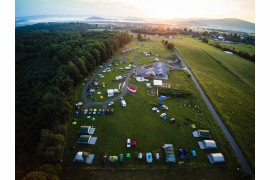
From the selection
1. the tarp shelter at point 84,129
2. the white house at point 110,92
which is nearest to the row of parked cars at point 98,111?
the tarp shelter at point 84,129

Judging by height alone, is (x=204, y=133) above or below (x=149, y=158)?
above

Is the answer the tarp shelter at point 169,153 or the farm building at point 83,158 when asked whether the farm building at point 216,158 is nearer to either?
the tarp shelter at point 169,153

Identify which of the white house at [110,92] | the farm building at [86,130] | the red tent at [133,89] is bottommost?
the farm building at [86,130]

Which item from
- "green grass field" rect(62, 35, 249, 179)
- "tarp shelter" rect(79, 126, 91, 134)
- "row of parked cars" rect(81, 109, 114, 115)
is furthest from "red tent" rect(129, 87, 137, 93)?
"tarp shelter" rect(79, 126, 91, 134)

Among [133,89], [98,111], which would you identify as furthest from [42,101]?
[133,89]

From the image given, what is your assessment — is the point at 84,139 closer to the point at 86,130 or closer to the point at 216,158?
the point at 86,130

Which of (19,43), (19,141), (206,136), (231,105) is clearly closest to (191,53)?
(231,105)
